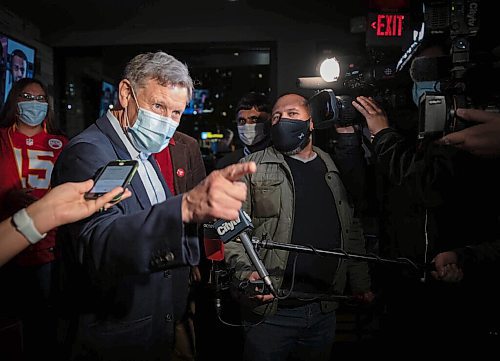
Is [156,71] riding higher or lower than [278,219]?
higher

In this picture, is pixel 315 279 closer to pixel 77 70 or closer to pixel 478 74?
pixel 478 74

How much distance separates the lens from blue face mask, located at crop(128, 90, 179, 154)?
1515 mm

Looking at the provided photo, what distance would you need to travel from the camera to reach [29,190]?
99.0 inches

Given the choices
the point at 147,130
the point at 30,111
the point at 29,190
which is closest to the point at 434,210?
the point at 147,130

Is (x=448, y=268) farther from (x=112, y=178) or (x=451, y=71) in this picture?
(x=112, y=178)

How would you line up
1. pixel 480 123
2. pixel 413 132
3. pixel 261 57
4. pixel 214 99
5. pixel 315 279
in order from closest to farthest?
pixel 480 123
pixel 315 279
pixel 413 132
pixel 261 57
pixel 214 99

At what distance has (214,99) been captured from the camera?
6602 millimetres

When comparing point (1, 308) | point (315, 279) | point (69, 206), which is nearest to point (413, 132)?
point (315, 279)

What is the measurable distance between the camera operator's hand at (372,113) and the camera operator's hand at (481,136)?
664 millimetres

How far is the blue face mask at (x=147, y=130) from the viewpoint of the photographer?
1.51 m

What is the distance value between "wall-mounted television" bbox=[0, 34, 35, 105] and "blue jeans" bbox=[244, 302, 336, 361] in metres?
3.91

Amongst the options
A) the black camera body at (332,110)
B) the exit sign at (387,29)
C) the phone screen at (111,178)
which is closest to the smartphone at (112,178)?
the phone screen at (111,178)

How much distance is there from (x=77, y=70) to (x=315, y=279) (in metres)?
5.59

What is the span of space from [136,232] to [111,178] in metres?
0.16
